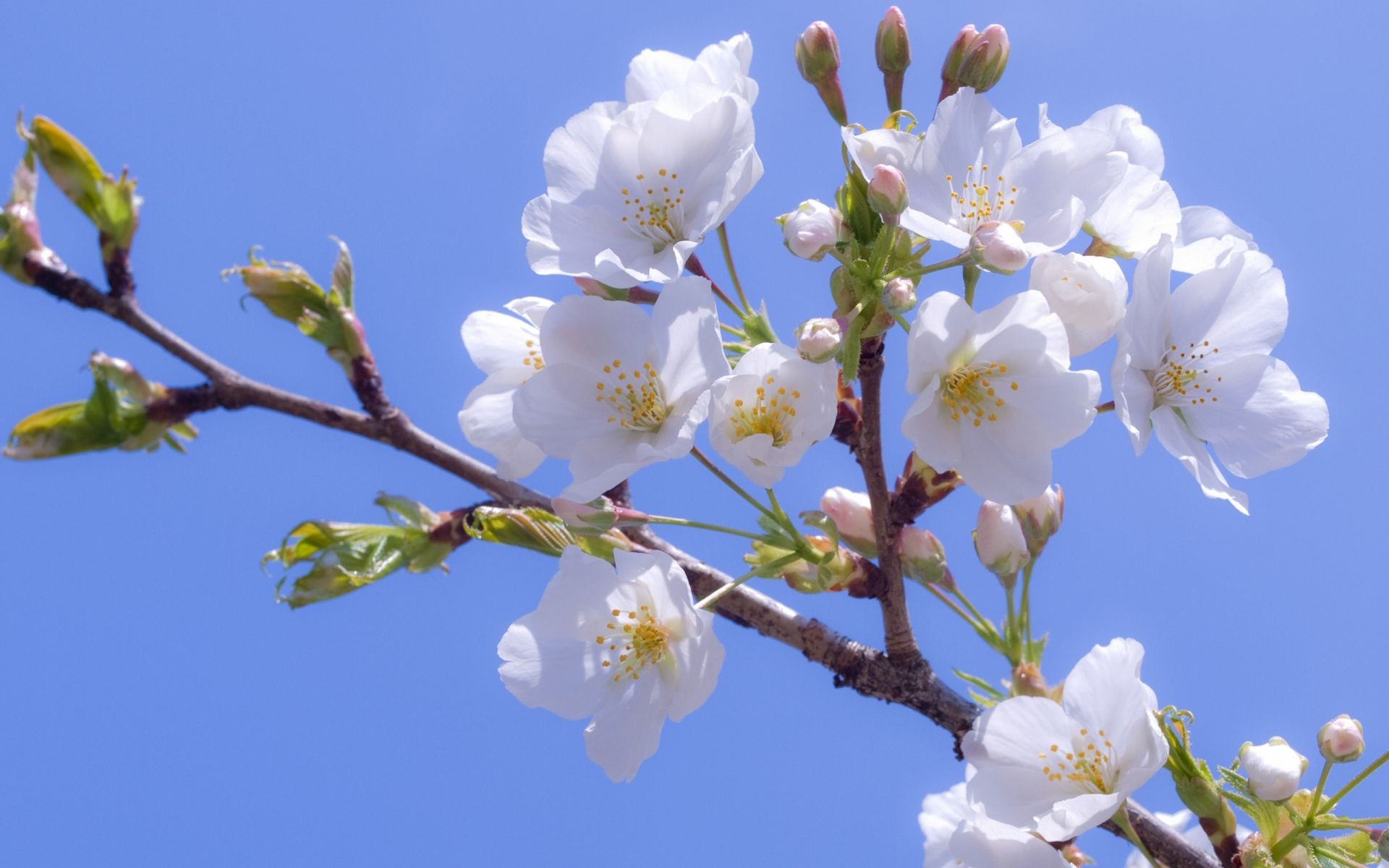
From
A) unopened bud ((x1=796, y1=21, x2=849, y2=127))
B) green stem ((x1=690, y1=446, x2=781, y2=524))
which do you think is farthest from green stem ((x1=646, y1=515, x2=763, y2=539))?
unopened bud ((x1=796, y1=21, x2=849, y2=127))

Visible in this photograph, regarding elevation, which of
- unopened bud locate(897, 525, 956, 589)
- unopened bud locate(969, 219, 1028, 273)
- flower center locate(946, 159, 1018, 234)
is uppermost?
flower center locate(946, 159, 1018, 234)

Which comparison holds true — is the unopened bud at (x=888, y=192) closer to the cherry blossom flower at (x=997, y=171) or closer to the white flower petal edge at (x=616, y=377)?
the cherry blossom flower at (x=997, y=171)

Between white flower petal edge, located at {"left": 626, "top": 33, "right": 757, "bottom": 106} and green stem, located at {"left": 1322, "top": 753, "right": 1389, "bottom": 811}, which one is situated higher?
white flower petal edge, located at {"left": 626, "top": 33, "right": 757, "bottom": 106}

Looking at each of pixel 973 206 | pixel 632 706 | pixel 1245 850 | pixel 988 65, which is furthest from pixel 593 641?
pixel 988 65

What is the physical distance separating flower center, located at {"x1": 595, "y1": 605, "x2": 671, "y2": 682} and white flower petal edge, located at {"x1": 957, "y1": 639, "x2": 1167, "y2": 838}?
0.50 meters

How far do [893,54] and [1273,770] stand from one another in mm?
1266

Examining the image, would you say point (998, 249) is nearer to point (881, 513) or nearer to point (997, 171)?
point (997, 171)

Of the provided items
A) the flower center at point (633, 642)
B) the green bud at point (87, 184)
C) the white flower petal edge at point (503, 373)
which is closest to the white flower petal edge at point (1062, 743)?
the flower center at point (633, 642)

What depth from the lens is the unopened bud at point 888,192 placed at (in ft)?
4.82

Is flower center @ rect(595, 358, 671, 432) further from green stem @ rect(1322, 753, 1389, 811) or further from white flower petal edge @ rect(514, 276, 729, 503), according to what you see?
green stem @ rect(1322, 753, 1389, 811)

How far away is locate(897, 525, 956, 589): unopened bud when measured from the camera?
1.76 meters

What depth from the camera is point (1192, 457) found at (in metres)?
1.62

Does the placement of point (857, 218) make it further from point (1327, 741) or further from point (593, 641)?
point (1327, 741)

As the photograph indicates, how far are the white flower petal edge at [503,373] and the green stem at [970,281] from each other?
681 millimetres
